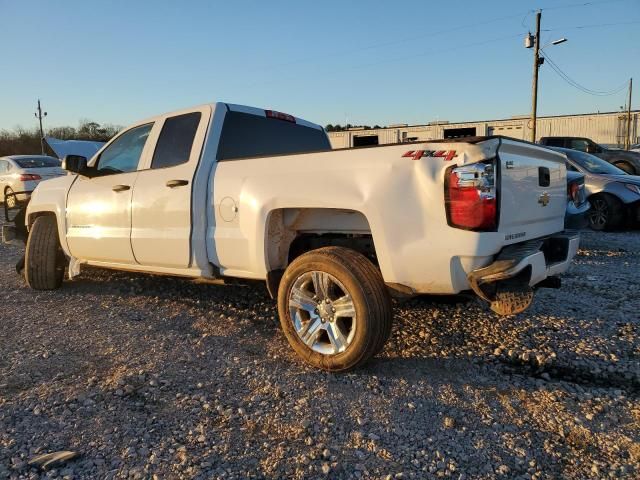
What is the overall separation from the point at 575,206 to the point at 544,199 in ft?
3.07

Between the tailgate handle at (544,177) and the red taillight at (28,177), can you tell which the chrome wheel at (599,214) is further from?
the red taillight at (28,177)

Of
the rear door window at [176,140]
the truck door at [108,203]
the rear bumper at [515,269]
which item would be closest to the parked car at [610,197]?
the rear bumper at [515,269]

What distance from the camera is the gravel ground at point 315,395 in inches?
95.0

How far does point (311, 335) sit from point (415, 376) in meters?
0.75

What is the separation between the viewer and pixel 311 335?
11.4ft

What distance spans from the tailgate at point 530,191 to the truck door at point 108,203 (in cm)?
327

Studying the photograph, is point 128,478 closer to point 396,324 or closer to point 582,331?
point 396,324

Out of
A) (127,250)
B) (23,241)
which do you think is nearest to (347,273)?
(127,250)

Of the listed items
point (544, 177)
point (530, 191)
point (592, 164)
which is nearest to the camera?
point (530, 191)

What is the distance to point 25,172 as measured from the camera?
569 inches

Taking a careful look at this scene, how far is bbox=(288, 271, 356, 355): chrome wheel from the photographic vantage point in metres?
3.31

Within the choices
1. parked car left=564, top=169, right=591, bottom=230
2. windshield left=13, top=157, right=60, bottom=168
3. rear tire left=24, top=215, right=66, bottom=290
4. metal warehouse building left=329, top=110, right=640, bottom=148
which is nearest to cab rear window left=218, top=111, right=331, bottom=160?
parked car left=564, top=169, right=591, bottom=230

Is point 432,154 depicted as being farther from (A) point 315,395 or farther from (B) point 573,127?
(B) point 573,127

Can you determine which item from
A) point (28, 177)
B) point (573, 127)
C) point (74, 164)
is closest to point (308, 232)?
point (74, 164)
